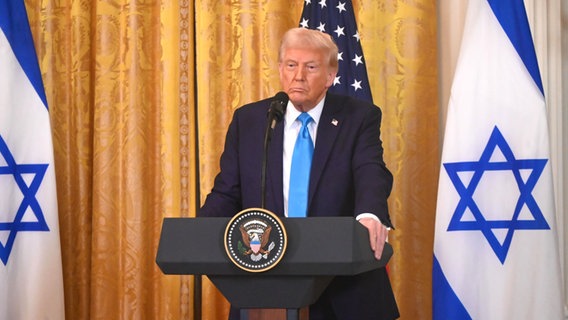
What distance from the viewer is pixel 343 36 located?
173 inches

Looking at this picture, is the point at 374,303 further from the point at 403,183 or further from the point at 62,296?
the point at 62,296

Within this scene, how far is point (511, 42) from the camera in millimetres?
3750

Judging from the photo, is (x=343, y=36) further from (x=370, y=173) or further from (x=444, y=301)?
(x=370, y=173)

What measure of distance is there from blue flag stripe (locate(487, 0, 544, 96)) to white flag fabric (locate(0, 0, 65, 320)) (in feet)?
7.83

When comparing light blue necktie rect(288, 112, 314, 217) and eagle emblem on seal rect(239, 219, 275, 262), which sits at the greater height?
light blue necktie rect(288, 112, 314, 217)

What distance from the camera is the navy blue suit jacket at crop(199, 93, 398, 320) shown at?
2.71 metres

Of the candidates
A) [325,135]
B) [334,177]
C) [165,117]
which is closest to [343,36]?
[165,117]

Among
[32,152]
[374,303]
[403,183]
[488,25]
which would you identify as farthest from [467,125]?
[32,152]

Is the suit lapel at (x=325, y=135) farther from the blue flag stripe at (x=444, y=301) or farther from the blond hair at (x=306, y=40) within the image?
the blue flag stripe at (x=444, y=301)

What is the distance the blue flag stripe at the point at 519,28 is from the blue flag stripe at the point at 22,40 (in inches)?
94.0

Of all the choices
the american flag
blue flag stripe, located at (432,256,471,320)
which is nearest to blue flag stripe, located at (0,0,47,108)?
the american flag

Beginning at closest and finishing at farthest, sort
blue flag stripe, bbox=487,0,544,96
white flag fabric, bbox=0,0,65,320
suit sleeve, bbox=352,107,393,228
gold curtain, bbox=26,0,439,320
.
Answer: suit sleeve, bbox=352,107,393,228 → blue flag stripe, bbox=487,0,544,96 → white flag fabric, bbox=0,0,65,320 → gold curtain, bbox=26,0,439,320

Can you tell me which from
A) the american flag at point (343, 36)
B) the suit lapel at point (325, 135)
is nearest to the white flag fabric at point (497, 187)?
the american flag at point (343, 36)

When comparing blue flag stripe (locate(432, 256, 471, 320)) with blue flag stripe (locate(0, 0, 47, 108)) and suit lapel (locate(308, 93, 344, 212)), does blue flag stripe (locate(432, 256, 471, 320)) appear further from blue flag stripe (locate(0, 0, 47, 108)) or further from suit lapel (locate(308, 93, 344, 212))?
blue flag stripe (locate(0, 0, 47, 108))
